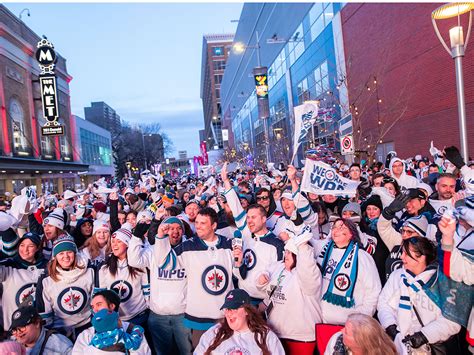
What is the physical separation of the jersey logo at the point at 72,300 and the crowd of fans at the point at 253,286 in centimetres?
1

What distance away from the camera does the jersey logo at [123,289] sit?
4.25 meters

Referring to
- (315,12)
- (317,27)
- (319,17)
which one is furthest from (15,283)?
(315,12)

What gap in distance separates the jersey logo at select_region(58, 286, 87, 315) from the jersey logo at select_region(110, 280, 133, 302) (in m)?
0.31

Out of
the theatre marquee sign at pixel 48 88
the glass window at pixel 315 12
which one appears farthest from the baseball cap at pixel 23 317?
the theatre marquee sign at pixel 48 88

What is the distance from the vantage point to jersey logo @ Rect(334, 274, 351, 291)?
11.6 ft

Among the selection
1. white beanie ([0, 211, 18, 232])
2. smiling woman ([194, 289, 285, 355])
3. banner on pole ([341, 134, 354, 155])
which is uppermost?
banner on pole ([341, 134, 354, 155])

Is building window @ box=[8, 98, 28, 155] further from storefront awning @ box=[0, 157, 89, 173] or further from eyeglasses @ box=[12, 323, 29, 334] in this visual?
eyeglasses @ box=[12, 323, 29, 334]

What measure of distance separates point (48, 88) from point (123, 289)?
37784 millimetres

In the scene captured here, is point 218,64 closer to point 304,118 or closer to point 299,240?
point 304,118

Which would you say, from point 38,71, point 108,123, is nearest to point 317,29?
point 38,71

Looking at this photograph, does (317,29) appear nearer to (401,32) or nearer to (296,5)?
(296,5)

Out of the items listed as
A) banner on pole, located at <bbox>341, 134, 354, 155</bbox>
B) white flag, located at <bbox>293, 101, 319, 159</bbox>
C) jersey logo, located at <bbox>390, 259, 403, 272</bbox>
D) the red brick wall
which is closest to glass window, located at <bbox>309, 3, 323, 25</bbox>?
the red brick wall

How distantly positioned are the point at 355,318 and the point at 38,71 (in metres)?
42.5

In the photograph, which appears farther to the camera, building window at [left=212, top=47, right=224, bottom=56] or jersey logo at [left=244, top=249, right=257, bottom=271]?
building window at [left=212, top=47, right=224, bottom=56]
